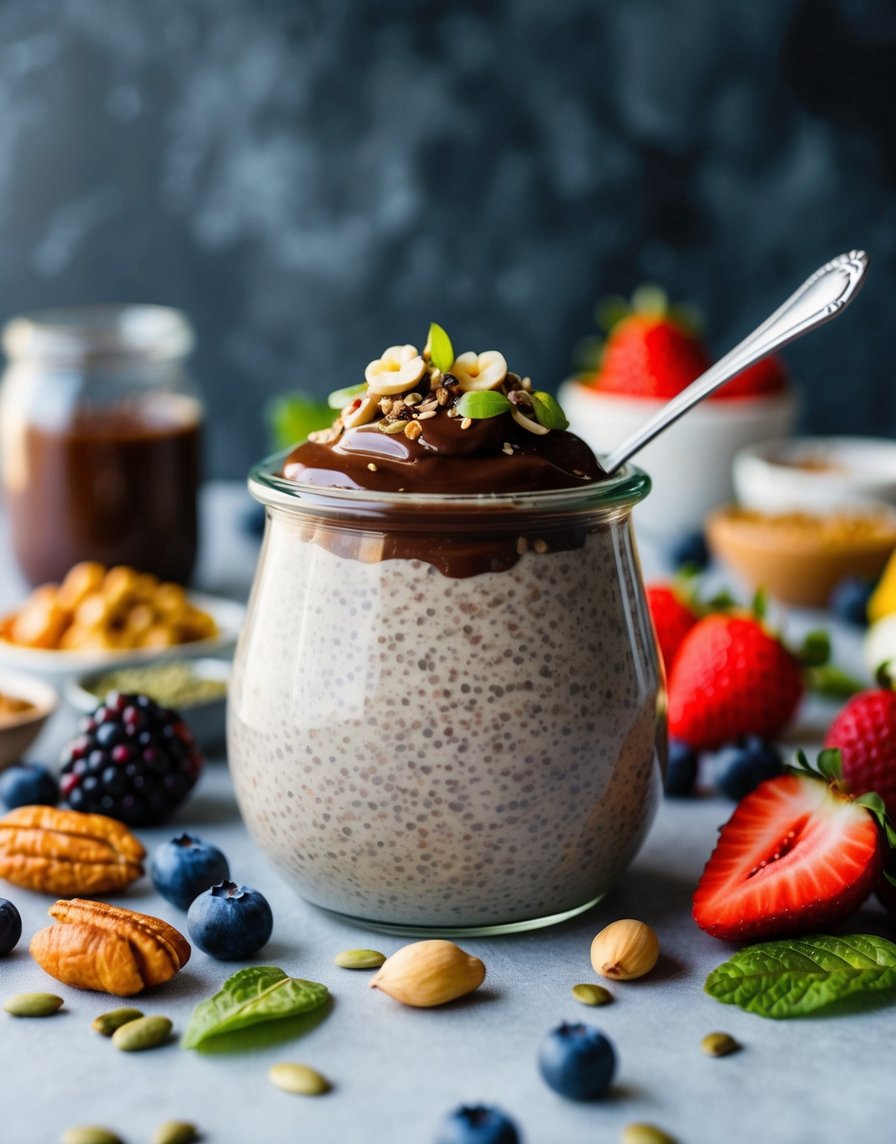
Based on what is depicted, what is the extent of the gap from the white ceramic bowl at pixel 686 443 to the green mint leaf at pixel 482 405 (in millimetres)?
1269

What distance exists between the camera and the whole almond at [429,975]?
0.82 metres

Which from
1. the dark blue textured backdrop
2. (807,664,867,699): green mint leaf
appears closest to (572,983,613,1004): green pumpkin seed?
(807,664,867,699): green mint leaf

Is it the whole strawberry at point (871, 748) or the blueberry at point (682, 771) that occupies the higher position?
the whole strawberry at point (871, 748)

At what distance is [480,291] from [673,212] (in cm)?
48

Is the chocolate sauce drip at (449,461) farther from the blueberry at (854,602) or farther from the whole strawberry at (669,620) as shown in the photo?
the blueberry at (854,602)

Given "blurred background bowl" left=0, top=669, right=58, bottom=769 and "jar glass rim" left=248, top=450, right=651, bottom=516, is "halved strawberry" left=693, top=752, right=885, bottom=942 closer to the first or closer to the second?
"jar glass rim" left=248, top=450, right=651, bottom=516

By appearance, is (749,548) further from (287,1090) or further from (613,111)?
(613,111)

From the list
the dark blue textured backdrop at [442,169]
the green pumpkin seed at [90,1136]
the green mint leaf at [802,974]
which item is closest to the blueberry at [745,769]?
the green mint leaf at [802,974]

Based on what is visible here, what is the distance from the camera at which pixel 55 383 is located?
1.81 meters

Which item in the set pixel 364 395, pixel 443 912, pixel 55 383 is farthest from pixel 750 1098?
pixel 55 383

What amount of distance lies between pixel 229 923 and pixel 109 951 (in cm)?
8

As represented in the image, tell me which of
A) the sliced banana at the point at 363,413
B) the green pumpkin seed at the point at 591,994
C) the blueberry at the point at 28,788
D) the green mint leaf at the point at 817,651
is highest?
the sliced banana at the point at 363,413

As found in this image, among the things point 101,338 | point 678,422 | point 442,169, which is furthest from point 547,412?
point 442,169

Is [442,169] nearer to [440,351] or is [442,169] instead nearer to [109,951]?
[440,351]
